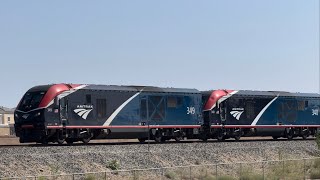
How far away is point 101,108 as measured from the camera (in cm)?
3653

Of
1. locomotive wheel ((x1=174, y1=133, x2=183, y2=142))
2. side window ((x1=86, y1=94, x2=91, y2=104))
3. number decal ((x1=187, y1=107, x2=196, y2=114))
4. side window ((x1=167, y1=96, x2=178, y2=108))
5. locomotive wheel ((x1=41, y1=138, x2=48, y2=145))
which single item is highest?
side window ((x1=86, y1=94, x2=91, y2=104))

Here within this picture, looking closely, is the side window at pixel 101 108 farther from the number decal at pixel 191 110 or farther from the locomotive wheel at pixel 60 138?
the number decal at pixel 191 110

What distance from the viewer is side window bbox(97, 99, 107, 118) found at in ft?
119

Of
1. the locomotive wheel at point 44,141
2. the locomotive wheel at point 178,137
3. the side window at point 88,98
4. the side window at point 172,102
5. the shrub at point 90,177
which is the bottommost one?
the shrub at point 90,177

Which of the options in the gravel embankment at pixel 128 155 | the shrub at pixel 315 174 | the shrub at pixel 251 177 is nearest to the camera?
the gravel embankment at pixel 128 155

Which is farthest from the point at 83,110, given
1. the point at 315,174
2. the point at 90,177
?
the point at 315,174

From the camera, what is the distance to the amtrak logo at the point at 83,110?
115ft

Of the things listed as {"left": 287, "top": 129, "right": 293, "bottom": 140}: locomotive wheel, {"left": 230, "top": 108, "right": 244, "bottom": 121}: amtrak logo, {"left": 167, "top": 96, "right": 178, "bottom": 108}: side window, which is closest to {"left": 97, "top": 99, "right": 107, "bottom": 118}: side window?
{"left": 167, "top": 96, "right": 178, "bottom": 108}: side window

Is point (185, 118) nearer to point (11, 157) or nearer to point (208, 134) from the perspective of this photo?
point (208, 134)

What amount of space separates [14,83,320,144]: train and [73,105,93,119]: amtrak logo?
0.06 meters

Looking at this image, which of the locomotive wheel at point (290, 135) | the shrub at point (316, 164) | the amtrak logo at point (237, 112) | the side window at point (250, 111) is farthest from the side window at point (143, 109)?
the locomotive wheel at point (290, 135)

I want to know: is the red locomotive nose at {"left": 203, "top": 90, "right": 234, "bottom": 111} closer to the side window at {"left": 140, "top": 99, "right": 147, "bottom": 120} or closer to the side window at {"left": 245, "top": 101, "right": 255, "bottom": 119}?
the side window at {"left": 245, "top": 101, "right": 255, "bottom": 119}

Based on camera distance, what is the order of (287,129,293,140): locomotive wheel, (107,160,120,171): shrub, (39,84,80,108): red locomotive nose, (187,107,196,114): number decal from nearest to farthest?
(107,160,120,171): shrub → (39,84,80,108): red locomotive nose → (187,107,196,114): number decal → (287,129,293,140): locomotive wheel

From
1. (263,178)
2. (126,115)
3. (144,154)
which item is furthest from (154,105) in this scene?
(263,178)
